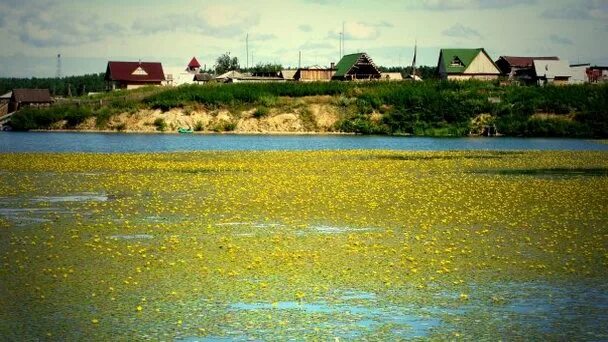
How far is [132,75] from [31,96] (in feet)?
64.0

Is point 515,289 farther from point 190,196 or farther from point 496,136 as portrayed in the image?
point 496,136

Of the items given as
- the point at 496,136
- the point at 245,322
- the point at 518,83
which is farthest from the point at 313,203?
the point at 518,83

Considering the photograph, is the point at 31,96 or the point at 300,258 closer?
the point at 300,258

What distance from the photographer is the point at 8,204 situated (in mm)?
31625

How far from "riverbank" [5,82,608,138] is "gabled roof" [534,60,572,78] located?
23.1 meters

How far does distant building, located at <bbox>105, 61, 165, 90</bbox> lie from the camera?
157 meters

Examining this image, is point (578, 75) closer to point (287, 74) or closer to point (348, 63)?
point (348, 63)

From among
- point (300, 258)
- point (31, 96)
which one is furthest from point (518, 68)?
point (300, 258)

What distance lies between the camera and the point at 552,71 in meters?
147

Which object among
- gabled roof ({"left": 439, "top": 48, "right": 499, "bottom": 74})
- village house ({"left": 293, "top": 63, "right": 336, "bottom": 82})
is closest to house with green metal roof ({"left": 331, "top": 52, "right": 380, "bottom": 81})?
Answer: village house ({"left": 293, "top": 63, "right": 336, "bottom": 82})

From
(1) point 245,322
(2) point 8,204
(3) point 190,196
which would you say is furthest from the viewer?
(3) point 190,196

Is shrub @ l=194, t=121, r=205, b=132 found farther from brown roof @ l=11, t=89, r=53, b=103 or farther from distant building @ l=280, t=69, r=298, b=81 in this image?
brown roof @ l=11, t=89, r=53, b=103

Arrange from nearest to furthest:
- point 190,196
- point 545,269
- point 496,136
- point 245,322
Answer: point 245,322 < point 545,269 < point 190,196 < point 496,136

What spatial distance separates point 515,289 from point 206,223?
40.3 ft
